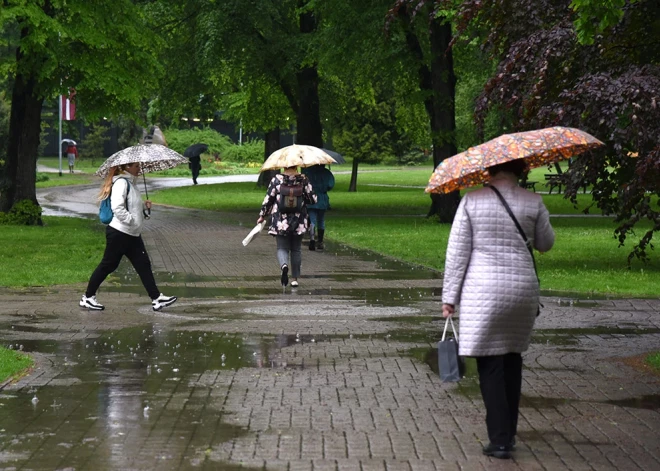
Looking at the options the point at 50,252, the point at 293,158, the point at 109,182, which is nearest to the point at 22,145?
the point at 50,252

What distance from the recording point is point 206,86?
3762 centimetres

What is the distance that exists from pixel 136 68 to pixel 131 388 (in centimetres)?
2004

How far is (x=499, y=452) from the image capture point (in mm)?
6863

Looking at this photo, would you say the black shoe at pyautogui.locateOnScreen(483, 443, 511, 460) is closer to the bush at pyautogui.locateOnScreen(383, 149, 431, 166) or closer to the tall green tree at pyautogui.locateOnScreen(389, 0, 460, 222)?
the tall green tree at pyautogui.locateOnScreen(389, 0, 460, 222)

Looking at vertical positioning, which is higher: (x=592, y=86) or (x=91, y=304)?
(x=592, y=86)

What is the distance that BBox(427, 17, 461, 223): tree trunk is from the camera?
29.9 m

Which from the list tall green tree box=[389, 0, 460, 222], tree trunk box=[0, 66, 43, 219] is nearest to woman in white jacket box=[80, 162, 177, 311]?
tree trunk box=[0, 66, 43, 219]

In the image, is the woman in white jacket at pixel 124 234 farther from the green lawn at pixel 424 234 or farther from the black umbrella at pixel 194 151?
the black umbrella at pixel 194 151

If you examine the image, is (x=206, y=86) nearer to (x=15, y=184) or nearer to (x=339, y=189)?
(x=15, y=184)

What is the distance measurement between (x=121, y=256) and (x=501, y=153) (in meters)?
7.44

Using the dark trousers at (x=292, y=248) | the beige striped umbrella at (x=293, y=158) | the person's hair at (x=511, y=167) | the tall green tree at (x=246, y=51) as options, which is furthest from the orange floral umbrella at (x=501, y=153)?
the tall green tree at (x=246, y=51)

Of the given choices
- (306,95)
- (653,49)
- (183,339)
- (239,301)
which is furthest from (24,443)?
(306,95)

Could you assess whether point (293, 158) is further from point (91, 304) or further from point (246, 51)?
point (246, 51)

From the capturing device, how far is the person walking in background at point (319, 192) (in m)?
22.1
